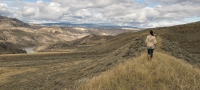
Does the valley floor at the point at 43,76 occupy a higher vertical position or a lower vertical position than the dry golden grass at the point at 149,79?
lower

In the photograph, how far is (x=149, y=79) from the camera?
10.5 metres

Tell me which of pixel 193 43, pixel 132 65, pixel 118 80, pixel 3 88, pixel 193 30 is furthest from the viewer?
pixel 193 30

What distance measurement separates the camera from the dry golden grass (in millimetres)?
9898

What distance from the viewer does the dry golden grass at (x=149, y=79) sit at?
32.5ft

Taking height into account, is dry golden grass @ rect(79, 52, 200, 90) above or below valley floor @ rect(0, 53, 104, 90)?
above

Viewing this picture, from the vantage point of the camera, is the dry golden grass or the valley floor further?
the valley floor

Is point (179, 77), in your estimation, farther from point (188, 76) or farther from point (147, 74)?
point (147, 74)

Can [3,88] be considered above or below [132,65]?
below

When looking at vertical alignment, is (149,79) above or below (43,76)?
above

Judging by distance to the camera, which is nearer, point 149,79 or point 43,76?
point 149,79

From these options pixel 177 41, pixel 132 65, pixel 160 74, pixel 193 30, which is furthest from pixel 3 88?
pixel 193 30

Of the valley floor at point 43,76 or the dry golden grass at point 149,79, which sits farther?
the valley floor at point 43,76

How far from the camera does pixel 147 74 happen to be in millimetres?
11047

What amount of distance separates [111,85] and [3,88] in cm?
2104
